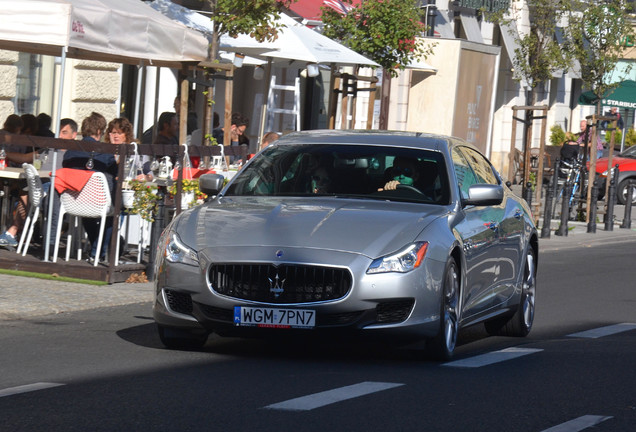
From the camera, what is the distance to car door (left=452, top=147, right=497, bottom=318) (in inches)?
380

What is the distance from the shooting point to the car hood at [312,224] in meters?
8.76

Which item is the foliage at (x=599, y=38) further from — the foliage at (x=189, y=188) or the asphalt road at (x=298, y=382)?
the asphalt road at (x=298, y=382)

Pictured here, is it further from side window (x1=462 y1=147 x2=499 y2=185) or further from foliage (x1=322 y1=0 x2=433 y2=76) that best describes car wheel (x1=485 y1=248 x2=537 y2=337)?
foliage (x1=322 y1=0 x2=433 y2=76)

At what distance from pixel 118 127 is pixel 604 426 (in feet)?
31.2

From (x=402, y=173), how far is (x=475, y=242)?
69cm

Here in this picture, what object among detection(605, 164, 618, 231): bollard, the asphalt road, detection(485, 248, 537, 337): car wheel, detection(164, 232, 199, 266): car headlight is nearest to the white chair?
the asphalt road

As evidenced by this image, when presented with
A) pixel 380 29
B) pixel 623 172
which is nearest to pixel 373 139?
pixel 380 29

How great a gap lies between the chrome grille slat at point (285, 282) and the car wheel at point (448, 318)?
71 cm

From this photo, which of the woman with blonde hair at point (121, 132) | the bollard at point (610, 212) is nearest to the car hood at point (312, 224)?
the woman with blonde hair at point (121, 132)

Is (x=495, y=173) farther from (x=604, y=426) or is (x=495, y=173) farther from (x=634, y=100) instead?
(x=634, y=100)

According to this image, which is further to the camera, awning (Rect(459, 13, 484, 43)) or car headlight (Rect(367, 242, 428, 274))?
awning (Rect(459, 13, 484, 43))

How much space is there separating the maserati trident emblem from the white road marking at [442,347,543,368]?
1156mm

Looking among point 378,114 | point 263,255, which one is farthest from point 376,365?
point 378,114

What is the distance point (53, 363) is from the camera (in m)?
8.76
